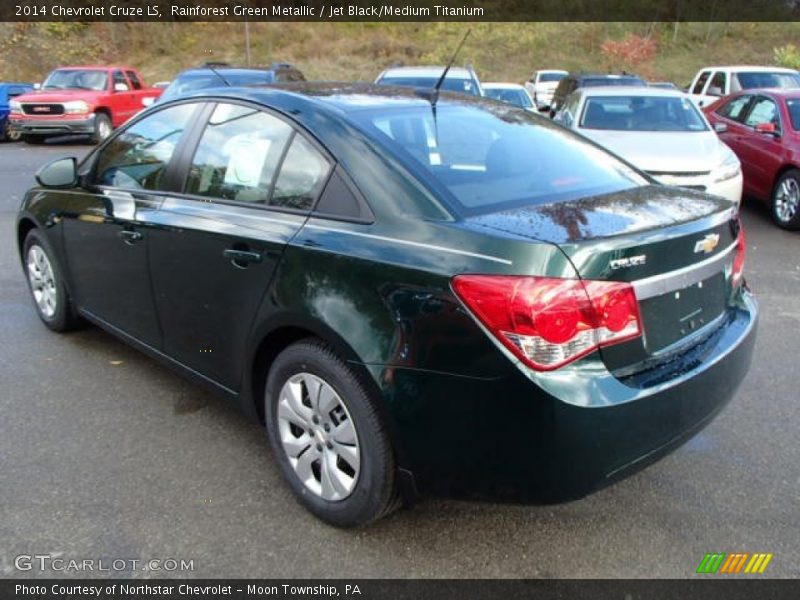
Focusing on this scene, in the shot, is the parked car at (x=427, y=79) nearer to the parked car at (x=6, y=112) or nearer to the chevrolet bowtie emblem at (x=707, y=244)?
the chevrolet bowtie emblem at (x=707, y=244)

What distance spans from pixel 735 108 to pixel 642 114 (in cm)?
205

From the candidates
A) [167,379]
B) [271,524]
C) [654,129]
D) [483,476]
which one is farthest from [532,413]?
[654,129]

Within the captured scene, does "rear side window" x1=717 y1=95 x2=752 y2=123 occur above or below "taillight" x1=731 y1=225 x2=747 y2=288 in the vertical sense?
above

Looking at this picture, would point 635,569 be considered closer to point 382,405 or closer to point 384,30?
point 382,405

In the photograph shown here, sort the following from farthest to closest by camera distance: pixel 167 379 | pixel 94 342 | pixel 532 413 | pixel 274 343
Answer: pixel 94 342, pixel 167 379, pixel 274 343, pixel 532 413

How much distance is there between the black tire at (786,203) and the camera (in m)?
7.71

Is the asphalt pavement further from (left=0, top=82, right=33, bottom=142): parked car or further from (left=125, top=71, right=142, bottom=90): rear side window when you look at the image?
(left=0, top=82, right=33, bottom=142): parked car

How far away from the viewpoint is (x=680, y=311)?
2.44m

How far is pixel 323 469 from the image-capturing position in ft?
8.75

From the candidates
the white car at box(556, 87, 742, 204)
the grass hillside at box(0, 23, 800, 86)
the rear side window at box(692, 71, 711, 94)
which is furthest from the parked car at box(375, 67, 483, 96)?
the grass hillside at box(0, 23, 800, 86)

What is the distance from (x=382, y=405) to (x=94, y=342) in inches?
116

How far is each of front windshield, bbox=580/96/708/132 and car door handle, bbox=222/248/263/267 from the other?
6616 mm

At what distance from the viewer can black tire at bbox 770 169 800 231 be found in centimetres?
771
